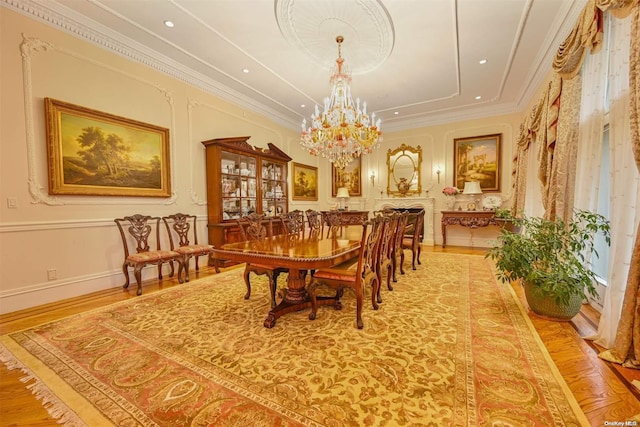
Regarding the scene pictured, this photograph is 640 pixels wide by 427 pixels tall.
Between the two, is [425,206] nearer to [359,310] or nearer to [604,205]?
[604,205]

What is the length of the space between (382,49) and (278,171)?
3.22 m

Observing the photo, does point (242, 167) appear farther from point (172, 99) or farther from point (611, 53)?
point (611, 53)

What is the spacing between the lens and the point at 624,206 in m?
1.86

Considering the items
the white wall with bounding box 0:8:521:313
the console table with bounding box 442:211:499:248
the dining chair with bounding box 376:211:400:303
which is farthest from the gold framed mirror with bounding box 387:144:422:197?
the white wall with bounding box 0:8:521:313

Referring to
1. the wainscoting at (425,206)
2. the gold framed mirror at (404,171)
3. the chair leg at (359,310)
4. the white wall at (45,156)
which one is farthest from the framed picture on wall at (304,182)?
the chair leg at (359,310)

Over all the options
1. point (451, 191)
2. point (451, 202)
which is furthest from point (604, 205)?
point (451, 202)

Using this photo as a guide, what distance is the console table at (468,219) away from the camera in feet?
18.7

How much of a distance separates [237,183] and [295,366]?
3.90 metres

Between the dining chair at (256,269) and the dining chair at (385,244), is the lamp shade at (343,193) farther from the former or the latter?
the dining chair at (256,269)

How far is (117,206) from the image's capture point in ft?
11.5

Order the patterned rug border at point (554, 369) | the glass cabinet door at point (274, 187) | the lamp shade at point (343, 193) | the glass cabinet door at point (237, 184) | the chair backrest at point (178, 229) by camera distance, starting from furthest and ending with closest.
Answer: the lamp shade at point (343, 193) < the glass cabinet door at point (274, 187) < the glass cabinet door at point (237, 184) < the chair backrest at point (178, 229) < the patterned rug border at point (554, 369)

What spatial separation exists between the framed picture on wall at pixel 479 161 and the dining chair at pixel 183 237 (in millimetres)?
6027

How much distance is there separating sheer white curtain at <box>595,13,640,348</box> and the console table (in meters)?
3.94

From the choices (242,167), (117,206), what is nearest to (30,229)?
(117,206)
